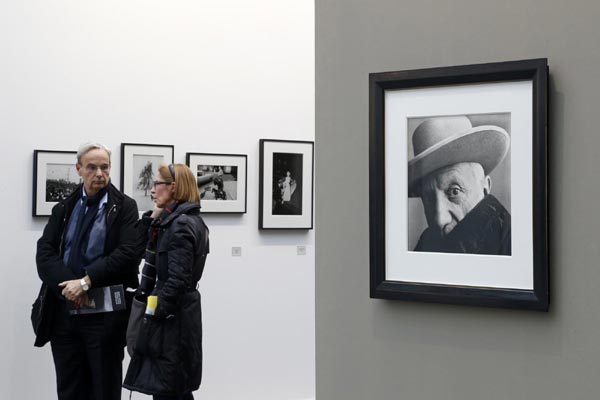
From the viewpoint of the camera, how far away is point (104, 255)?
17.5 feet

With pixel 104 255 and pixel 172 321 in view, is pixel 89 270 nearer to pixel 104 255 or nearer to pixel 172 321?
pixel 104 255

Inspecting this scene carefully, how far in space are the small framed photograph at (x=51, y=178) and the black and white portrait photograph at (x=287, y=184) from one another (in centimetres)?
170

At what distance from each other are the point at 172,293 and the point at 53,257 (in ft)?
3.18

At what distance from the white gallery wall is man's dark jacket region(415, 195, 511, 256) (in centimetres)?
455

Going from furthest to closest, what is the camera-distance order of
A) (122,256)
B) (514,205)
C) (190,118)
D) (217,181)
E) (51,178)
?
(217,181), (190,118), (51,178), (122,256), (514,205)

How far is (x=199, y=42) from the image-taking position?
Answer: 6.86 m

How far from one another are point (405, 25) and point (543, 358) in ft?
3.21

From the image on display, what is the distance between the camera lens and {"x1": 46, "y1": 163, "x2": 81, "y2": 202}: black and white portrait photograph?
6.21 meters

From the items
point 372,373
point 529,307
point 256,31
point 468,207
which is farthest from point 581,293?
point 256,31

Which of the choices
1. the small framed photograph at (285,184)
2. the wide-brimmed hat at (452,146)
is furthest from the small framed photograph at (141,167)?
the wide-brimmed hat at (452,146)

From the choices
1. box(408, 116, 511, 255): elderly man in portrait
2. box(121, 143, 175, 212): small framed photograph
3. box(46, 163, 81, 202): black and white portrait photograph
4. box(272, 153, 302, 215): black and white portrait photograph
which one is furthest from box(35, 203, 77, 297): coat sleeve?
box(408, 116, 511, 255): elderly man in portrait

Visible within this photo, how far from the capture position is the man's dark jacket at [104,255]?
5254 mm

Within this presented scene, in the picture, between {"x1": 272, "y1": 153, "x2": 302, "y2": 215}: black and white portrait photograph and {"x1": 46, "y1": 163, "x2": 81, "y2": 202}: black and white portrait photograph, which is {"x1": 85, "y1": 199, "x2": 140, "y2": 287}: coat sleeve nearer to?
{"x1": 46, "y1": 163, "x2": 81, "y2": 202}: black and white portrait photograph

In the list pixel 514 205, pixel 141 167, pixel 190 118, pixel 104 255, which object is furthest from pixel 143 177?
pixel 514 205
